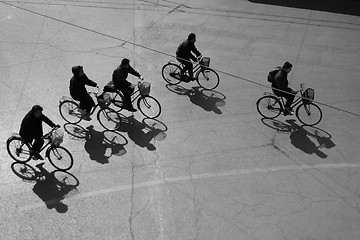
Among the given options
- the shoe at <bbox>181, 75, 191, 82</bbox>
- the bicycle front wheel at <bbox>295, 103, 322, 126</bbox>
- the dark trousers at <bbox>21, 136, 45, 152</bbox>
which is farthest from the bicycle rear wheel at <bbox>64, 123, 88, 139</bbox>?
the bicycle front wheel at <bbox>295, 103, 322, 126</bbox>

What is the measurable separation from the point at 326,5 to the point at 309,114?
330 inches

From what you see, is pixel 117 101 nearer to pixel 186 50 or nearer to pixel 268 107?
pixel 186 50

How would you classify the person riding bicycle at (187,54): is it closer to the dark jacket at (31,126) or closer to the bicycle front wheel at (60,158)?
the bicycle front wheel at (60,158)

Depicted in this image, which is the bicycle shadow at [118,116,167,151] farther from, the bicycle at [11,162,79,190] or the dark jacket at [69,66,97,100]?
the bicycle at [11,162,79,190]

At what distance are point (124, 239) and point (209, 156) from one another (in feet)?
9.90

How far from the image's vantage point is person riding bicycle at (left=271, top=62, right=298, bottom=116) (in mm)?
9863

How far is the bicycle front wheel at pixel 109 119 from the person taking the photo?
10.2 metres

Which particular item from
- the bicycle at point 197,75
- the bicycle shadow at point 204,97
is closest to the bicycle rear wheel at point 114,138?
the bicycle shadow at point 204,97

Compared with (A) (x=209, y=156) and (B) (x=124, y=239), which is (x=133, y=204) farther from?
(A) (x=209, y=156)

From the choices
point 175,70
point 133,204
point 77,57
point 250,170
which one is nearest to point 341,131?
point 250,170

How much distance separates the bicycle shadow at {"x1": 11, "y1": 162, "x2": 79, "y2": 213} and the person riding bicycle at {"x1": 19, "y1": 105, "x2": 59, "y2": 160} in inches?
20.8

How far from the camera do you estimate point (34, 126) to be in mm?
8328

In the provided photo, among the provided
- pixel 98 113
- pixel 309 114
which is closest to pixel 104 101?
pixel 98 113

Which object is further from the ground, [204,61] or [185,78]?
[204,61]
